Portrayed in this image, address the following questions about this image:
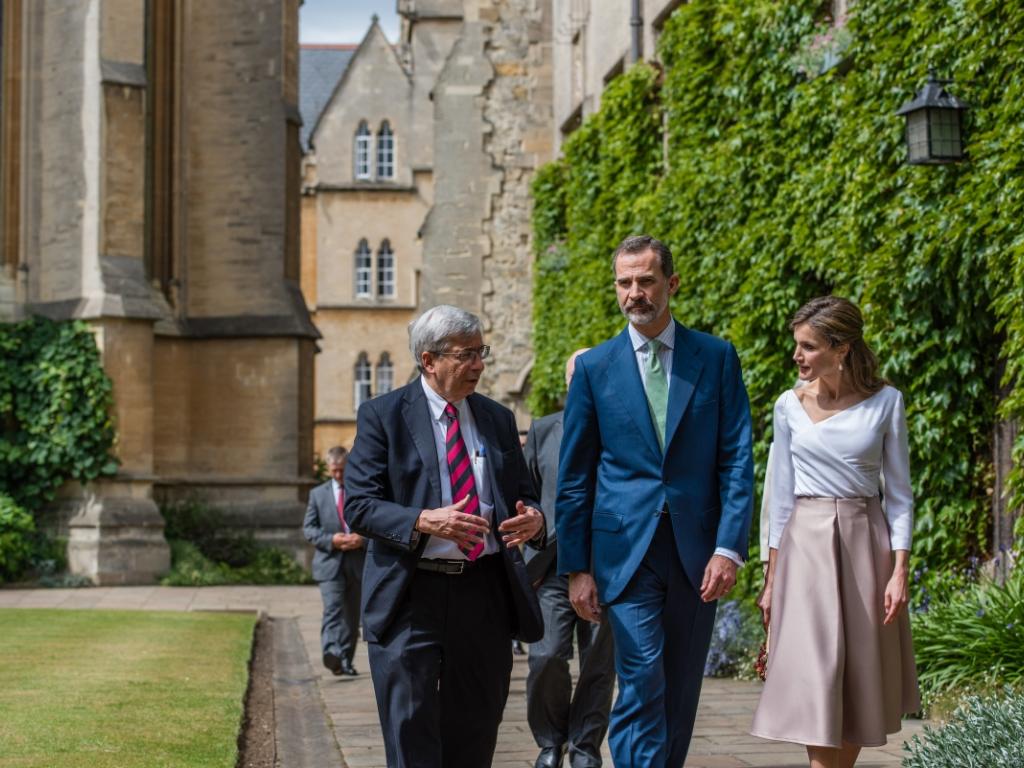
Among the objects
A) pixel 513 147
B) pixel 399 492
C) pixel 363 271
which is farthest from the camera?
pixel 363 271

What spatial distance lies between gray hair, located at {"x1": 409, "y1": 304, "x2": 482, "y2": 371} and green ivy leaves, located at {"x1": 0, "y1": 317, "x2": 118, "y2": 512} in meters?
17.0

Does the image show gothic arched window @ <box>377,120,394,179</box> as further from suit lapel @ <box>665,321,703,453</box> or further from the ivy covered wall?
suit lapel @ <box>665,321,703,453</box>

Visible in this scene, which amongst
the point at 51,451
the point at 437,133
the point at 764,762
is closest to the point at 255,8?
the point at 437,133

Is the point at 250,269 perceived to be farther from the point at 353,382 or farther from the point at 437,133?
the point at 353,382

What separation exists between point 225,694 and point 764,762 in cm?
359

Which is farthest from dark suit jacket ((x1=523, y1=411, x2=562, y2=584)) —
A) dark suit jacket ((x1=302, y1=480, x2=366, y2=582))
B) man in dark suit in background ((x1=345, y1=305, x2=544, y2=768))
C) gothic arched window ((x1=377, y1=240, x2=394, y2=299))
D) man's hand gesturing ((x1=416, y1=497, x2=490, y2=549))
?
gothic arched window ((x1=377, y1=240, x2=394, y2=299))

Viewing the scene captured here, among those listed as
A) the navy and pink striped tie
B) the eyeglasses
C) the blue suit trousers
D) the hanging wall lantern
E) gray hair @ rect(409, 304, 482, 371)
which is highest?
the hanging wall lantern

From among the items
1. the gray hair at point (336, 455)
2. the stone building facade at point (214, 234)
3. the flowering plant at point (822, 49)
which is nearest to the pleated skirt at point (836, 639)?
the flowering plant at point (822, 49)

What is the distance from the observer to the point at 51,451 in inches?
826

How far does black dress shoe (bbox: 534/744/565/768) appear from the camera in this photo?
6641 millimetres

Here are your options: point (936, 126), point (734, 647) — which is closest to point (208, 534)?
point (734, 647)

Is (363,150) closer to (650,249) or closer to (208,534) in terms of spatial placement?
(208,534)

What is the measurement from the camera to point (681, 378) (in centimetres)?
504

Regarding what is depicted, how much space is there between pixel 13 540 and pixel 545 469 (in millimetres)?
14758
